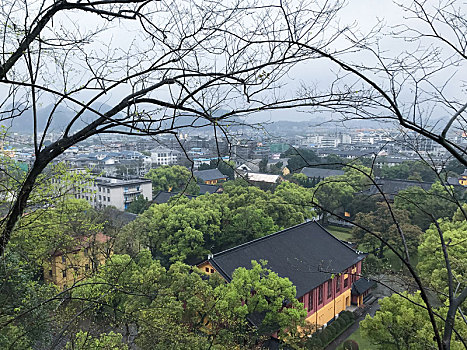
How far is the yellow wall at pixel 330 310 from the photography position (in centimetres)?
1170

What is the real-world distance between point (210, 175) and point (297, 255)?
21659 millimetres

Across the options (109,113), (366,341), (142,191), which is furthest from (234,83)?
(142,191)

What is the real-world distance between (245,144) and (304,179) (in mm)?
28882

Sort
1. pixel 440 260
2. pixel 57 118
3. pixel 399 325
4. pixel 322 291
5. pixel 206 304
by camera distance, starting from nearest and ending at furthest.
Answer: pixel 57 118 < pixel 399 325 < pixel 206 304 < pixel 440 260 < pixel 322 291

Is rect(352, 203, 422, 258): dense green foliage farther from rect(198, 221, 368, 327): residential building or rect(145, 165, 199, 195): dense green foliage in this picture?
rect(145, 165, 199, 195): dense green foliage

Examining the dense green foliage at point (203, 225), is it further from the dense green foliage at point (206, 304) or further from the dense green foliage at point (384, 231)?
A: the dense green foliage at point (206, 304)

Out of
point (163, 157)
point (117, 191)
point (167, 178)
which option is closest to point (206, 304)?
point (117, 191)

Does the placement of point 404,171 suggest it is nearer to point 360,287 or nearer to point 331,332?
point 360,287

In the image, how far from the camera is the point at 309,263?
40.9 feet

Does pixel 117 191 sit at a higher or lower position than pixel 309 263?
higher

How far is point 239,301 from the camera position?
8.79 m

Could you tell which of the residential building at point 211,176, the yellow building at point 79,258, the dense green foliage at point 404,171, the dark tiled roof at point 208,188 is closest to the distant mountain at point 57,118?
the yellow building at point 79,258

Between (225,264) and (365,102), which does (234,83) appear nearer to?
(365,102)

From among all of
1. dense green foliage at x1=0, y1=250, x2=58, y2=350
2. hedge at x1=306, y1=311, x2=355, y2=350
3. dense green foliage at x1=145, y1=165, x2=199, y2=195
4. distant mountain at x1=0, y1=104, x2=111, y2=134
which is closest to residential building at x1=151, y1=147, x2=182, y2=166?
dense green foliage at x1=145, y1=165, x2=199, y2=195
